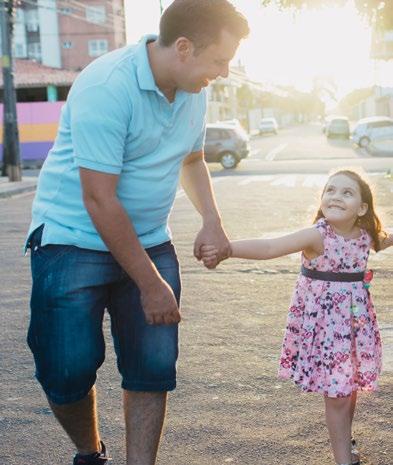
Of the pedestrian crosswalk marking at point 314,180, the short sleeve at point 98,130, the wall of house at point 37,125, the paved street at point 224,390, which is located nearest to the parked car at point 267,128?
the wall of house at point 37,125

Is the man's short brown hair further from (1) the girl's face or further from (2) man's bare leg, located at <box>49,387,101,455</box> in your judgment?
(2) man's bare leg, located at <box>49,387,101,455</box>

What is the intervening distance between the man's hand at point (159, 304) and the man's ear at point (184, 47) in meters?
0.72

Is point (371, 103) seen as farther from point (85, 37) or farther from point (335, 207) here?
point (335, 207)

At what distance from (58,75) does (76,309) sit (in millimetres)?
44575

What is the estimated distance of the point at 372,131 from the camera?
132ft

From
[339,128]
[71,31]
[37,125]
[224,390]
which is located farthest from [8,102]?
[71,31]

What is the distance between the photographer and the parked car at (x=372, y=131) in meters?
39.7

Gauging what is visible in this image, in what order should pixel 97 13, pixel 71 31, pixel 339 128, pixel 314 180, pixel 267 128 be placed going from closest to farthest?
pixel 314 180 → pixel 339 128 → pixel 97 13 → pixel 71 31 → pixel 267 128

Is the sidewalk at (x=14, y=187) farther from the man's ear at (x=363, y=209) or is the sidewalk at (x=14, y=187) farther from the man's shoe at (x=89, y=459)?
the man's ear at (x=363, y=209)

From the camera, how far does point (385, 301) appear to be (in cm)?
652

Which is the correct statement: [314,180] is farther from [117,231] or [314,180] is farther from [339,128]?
[339,128]

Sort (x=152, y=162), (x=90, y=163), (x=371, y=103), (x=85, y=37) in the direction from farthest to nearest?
(x=371, y=103)
(x=85, y=37)
(x=152, y=162)
(x=90, y=163)

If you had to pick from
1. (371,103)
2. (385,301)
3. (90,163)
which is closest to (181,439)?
(90,163)

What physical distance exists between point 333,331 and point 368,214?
1.64 feet
